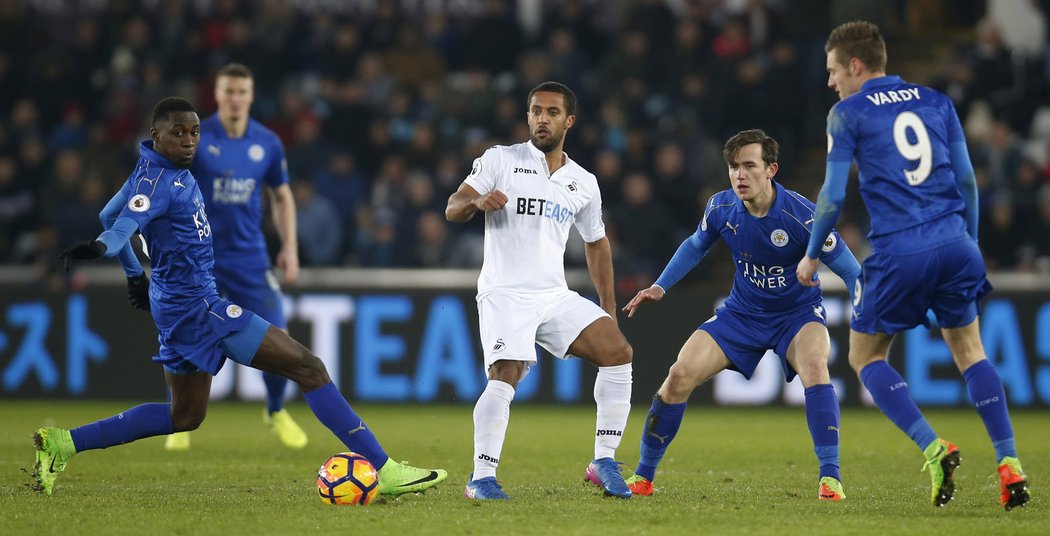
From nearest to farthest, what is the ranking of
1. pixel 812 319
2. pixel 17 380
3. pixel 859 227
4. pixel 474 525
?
pixel 474 525, pixel 812 319, pixel 17 380, pixel 859 227

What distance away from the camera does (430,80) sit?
56.6 feet

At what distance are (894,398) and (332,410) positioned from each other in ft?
9.16

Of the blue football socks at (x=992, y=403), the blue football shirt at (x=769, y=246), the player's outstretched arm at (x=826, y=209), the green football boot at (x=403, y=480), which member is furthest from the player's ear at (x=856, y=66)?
the green football boot at (x=403, y=480)

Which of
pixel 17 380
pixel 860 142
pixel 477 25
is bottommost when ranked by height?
pixel 17 380

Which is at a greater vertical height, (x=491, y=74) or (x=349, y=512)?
(x=491, y=74)

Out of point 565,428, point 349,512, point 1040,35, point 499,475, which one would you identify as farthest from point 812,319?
point 1040,35

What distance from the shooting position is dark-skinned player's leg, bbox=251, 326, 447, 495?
22.7 feet

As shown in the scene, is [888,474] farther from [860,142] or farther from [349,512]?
[349,512]

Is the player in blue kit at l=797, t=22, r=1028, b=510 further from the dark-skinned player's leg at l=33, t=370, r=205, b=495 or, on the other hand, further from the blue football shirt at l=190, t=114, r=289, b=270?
the blue football shirt at l=190, t=114, r=289, b=270

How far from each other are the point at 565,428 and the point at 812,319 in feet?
14.5

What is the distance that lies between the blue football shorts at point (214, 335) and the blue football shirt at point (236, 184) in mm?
2470

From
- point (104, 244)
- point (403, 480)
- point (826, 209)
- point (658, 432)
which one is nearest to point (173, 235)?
point (104, 244)

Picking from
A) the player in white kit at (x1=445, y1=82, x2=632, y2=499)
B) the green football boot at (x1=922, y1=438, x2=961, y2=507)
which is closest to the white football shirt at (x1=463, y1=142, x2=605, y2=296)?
the player in white kit at (x1=445, y1=82, x2=632, y2=499)

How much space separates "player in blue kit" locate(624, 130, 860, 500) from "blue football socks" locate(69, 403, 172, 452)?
8.43ft
